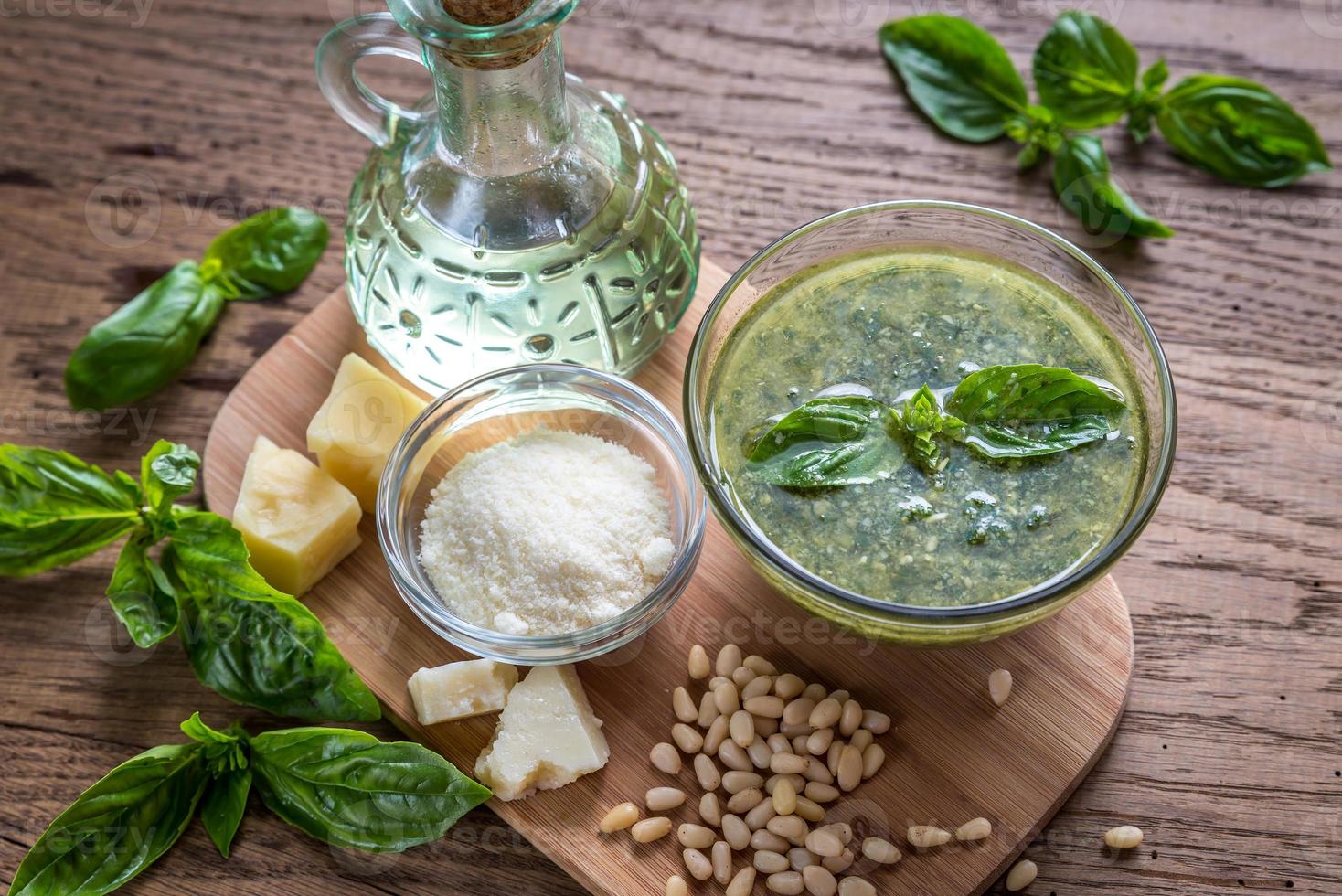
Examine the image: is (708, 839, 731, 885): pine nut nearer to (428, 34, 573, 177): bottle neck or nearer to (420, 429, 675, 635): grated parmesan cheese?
(420, 429, 675, 635): grated parmesan cheese

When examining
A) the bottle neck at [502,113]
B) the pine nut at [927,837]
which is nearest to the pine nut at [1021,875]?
the pine nut at [927,837]

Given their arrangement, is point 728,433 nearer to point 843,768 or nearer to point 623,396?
point 623,396

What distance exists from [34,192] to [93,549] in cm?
95

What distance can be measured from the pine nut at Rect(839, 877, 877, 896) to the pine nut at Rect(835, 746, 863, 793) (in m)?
0.15

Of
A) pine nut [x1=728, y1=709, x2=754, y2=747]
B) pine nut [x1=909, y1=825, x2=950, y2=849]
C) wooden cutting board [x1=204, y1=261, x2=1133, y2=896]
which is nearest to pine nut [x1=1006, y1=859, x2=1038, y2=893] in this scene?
wooden cutting board [x1=204, y1=261, x2=1133, y2=896]

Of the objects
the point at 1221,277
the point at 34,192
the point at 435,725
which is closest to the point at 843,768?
the point at 435,725

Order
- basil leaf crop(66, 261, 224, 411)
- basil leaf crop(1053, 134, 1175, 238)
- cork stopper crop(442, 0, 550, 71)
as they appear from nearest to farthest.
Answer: cork stopper crop(442, 0, 550, 71) < basil leaf crop(66, 261, 224, 411) < basil leaf crop(1053, 134, 1175, 238)

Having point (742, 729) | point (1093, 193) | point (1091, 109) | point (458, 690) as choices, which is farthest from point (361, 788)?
point (1091, 109)

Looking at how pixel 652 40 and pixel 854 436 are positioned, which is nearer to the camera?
pixel 854 436

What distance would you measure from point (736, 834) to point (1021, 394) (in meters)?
0.83

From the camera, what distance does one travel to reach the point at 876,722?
81.8 inches

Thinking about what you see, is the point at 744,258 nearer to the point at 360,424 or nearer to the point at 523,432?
the point at 523,432

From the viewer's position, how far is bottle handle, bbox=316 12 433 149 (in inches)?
82.5

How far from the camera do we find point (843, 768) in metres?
2.05
